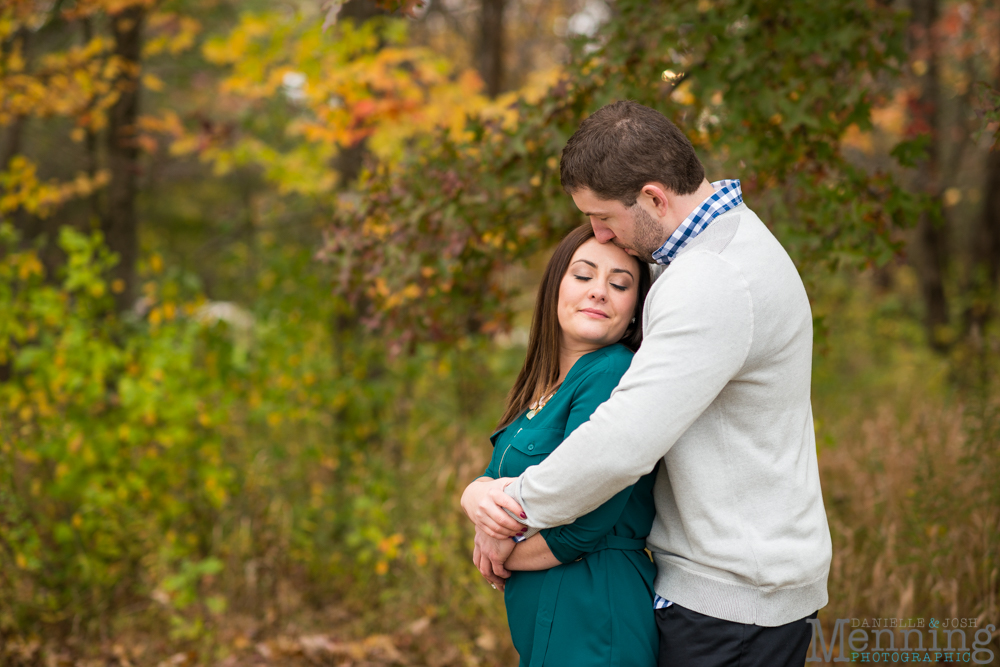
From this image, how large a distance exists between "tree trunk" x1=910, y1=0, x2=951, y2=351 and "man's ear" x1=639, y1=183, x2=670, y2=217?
19.7 feet

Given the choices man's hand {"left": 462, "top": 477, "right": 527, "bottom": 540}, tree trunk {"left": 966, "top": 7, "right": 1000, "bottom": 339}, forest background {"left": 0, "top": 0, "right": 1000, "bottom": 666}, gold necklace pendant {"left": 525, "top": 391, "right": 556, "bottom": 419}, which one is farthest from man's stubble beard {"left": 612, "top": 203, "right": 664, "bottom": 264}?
tree trunk {"left": 966, "top": 7, "right": 1000, "bottom": 339}

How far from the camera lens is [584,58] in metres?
2.99

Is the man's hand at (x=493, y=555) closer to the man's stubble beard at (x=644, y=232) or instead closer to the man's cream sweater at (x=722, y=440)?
the man's cream sweater at (x=722, y=440)

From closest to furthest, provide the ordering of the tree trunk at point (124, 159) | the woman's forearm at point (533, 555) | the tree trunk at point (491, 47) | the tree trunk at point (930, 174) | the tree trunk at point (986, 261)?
the woman's forearm at point (533, 555)
the tree trunk at point (124, 159)
the tree trunk at point (491, 47)
the tree trunk at point (930, 174)
the tree trunk at point (986, 261)

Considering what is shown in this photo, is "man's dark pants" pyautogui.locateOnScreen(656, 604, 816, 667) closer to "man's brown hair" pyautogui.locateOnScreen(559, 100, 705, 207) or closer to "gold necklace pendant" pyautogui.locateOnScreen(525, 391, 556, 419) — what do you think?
"gold necklace pendant" pyautogui.locateOnScreen(525, 391, 556, 419)

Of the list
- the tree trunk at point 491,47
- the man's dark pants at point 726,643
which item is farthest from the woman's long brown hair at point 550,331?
the tree trunk at point 491,47

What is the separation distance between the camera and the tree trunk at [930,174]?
A: 697cm

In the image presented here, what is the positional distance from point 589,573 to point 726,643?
0.33m

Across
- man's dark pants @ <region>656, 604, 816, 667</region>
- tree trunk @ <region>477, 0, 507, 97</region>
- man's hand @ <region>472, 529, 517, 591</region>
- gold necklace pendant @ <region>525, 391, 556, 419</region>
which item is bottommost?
man's dark pants @ <region>656, 604, 816, 667</region>

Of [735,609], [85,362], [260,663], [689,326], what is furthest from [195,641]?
[689,326]

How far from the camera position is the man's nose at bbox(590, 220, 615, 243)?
1780 millimetres

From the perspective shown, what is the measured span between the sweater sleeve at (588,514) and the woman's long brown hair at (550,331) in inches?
8.0

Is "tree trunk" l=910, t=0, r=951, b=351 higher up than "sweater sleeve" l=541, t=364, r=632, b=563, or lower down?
higher up

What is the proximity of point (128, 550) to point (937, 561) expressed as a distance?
4.02 metres
